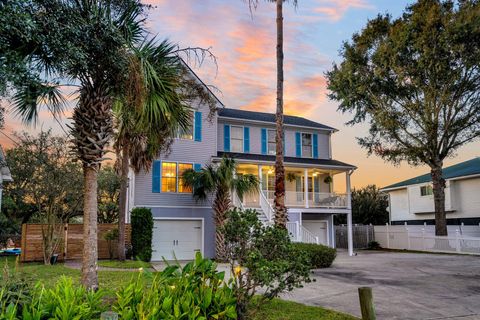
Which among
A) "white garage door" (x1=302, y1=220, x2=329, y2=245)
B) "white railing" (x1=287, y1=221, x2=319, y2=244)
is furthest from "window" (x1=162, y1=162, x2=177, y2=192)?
"white garage door" (x1=302, y1=220, x2=329, y2=245)

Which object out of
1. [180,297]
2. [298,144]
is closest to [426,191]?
[298,144]

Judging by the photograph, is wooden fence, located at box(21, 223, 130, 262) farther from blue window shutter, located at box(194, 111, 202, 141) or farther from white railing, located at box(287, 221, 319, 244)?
white railing, located at box(287, 221, 319, 244)

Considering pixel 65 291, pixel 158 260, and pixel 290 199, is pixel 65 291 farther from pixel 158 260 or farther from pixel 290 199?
pixel 290 199

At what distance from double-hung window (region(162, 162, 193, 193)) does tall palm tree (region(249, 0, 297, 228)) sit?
855cm

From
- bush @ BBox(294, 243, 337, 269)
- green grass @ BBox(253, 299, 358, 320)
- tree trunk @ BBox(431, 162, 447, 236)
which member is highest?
tree trunk @ BBox(431, 162, 447, 236)

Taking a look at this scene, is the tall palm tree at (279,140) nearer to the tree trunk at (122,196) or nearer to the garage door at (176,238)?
the tree trunk at (122,196)

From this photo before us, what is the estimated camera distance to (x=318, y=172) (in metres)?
24.7

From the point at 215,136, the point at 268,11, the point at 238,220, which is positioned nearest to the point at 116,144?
the point at 215,136

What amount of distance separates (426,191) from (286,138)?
1390cm

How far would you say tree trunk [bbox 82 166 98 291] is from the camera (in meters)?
7.25

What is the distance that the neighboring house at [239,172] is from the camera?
65.9 ft

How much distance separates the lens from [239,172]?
23.0 meters

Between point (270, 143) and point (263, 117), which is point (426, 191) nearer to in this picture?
point (270, 143)

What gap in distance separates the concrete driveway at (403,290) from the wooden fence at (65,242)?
1080cm
